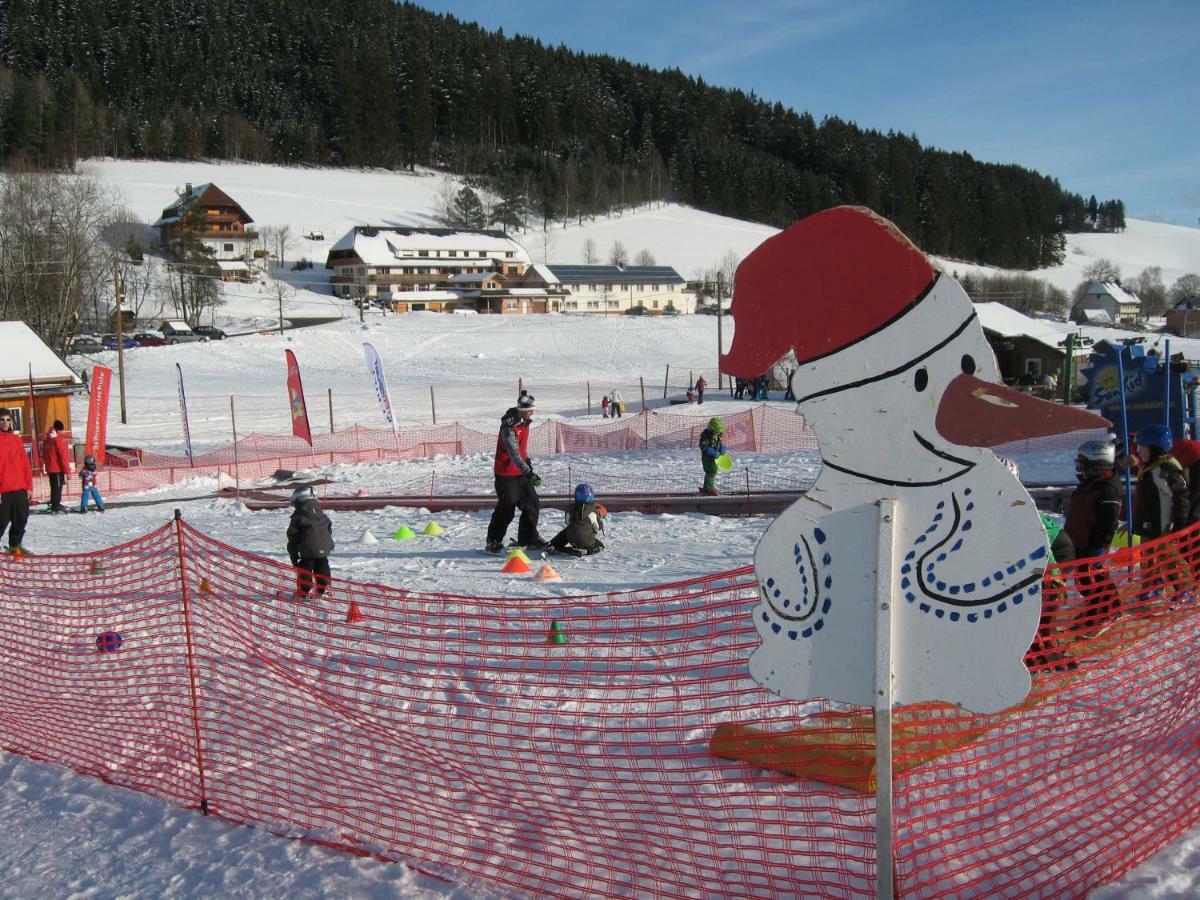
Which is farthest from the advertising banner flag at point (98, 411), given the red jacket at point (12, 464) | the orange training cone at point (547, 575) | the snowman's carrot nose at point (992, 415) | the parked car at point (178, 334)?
the parked car at point (178, 334)

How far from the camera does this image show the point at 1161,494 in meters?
7.28

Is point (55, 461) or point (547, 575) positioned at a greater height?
point (55, 461)

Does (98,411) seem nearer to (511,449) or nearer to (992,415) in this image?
(511,449)

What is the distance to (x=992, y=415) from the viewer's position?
2.61 m

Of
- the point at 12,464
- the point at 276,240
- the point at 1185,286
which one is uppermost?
the point at 276,240

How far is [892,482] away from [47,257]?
195ft

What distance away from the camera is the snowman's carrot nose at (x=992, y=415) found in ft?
8.32

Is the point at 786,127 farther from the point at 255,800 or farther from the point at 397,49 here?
the point at 255,800

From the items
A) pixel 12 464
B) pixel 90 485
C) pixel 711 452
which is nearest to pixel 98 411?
pixel 90 485

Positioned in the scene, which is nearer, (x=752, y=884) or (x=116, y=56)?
(x=752, y=884)

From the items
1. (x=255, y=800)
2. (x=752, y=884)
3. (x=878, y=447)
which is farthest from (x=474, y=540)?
(x=878, y=447)

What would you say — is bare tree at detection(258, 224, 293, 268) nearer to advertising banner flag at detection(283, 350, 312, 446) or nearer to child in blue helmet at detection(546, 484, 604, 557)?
advertising banner flag at detection(283, 350, 312, 446)

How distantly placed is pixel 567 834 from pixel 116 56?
160970mm

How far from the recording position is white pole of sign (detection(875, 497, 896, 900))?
2861 mm
